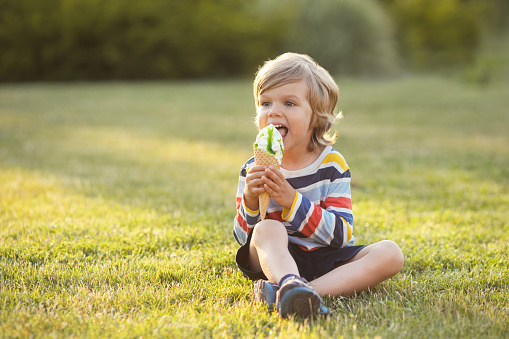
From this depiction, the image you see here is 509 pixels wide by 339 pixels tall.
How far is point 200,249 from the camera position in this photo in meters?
3.48

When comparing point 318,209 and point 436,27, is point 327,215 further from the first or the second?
point 436,27

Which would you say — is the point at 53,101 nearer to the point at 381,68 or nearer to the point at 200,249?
the point at 200,249

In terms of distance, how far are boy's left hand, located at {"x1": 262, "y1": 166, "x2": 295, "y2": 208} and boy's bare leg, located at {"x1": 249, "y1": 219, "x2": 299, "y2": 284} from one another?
0.49 ft

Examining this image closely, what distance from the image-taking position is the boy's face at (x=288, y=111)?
9.37ft

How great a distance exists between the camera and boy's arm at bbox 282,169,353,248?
2662 mm

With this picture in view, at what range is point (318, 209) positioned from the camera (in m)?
2.70

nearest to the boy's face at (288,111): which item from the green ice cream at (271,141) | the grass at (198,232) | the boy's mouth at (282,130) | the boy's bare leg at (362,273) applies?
the boy's mouth at (282,130)

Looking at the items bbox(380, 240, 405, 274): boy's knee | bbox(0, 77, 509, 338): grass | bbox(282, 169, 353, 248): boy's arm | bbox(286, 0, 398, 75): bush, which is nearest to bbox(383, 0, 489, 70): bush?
bbox(286, 0, 398, 75): bush

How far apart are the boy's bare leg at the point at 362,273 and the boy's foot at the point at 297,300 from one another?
316 millimetres

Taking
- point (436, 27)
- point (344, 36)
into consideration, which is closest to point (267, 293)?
point (344, 36)

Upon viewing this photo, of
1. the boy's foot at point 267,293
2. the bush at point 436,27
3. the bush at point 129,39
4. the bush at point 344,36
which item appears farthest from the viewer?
the bush at point 436,27

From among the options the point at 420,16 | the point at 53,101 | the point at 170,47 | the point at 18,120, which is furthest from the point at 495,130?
the point at 420,16

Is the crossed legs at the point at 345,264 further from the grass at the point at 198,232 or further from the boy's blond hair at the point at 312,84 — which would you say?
the boy's blond hair at the point at 312,84

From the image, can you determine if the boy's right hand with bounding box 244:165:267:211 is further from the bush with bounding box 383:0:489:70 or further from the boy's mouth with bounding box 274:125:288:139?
the bush with bounding box 383:0:489:70
